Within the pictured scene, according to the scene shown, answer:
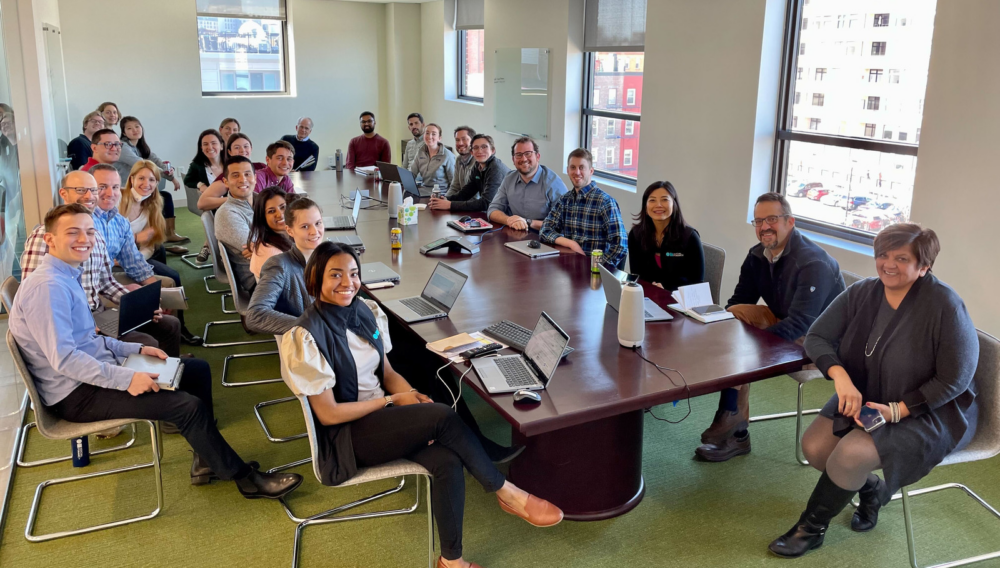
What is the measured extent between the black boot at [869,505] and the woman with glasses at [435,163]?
4.58m

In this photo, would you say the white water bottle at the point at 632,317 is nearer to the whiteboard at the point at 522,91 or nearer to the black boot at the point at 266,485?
the black boot at the point at 266,485

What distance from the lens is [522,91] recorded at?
7727 mm

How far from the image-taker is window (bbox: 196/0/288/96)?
9219mm

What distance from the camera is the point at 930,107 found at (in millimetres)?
3844

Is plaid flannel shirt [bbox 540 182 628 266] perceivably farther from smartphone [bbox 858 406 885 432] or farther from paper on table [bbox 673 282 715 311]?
smartphone [bbox 858 406 885 432]

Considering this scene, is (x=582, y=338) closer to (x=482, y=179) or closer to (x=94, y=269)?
(x=94, y=269)

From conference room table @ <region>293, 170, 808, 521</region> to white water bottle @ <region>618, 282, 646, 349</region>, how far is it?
1.8 inches

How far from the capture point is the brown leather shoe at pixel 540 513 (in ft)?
8.68

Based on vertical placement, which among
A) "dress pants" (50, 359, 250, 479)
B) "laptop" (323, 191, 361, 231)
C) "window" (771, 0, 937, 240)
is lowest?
"dress pants" (50, 359, 250, 479)

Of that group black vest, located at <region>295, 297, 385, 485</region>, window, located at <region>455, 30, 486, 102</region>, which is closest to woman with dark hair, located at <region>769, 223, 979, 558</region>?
black vest, located at <region>295, 297, 385, 485</region>

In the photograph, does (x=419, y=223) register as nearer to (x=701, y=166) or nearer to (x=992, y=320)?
(x=701, y=166)

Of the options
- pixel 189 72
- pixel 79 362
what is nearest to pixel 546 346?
pixel 79 362

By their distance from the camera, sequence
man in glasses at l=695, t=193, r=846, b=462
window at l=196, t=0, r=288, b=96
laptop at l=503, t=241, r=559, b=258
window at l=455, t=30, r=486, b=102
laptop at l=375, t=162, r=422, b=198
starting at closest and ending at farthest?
man in glasses at l=695, t=193, r=846, b=462 → laptop at l=503, t=241, r=559, b=258 → laptop at l=375, t=162, r=422, b=198 → window at l=196, t=0, r=288, b=96 → window at l=455, t=30, r=486, b=102

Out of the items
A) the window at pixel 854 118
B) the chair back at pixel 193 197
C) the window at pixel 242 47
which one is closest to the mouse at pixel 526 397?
the window at pixel 854 118
